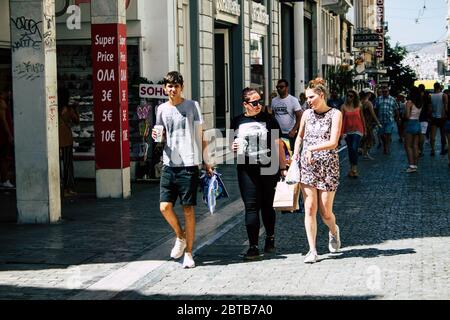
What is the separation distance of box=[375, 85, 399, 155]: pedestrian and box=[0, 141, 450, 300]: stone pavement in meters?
9.95

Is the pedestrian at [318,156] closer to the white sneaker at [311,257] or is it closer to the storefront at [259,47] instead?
the white sneaker at [311,257]

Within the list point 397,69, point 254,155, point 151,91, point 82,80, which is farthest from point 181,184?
point 397,69

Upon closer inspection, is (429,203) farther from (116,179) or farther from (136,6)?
(136,6)

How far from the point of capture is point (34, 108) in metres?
11.4

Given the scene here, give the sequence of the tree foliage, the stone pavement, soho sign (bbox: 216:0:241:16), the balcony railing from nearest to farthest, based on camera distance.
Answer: the stone pavement, soho sign (bbox: 216:0:241:16), the balcony railing, the tree foliage

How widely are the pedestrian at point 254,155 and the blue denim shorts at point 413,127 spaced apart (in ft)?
32.7

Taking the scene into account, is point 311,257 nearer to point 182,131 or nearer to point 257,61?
point 182,131

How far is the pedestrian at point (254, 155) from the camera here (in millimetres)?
9023

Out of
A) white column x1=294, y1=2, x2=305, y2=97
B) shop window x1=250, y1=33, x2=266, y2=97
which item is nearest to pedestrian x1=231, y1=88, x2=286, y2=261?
shop window x1=250, y1=33, x2=266, y2=97

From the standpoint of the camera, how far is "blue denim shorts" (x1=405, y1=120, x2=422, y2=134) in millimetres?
18562

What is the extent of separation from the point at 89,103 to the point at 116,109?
3609mm

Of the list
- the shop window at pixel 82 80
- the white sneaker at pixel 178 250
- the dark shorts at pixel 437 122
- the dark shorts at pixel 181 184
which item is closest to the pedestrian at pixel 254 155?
the dark shorts at pixel 181 184

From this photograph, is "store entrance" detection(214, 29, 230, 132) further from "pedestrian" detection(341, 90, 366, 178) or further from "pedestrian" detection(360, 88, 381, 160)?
"pedestrian" detection(341, 90, 366, 178)
